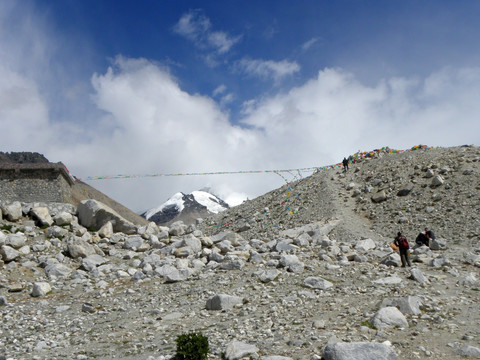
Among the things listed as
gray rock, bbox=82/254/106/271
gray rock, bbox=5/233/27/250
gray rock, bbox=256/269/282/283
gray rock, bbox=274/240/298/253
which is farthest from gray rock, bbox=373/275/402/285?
gray rock, bbox=5/233/27/250

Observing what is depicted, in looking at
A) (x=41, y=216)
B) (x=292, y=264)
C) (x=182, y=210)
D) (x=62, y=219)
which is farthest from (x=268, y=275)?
(x=182, y=210)

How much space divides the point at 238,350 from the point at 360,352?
2.15 m

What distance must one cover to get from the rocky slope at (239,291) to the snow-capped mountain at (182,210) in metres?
64.0

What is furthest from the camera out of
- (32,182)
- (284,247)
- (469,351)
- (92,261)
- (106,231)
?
(32,182)

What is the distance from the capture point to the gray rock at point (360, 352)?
6.02 metres

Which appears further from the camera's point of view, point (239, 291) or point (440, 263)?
point (440, 263)

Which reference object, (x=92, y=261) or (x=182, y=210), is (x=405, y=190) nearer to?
(x=92, y=261)

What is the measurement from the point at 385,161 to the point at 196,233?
20.9 metres

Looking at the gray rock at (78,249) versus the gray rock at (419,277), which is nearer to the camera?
the gray rock at (419,277)

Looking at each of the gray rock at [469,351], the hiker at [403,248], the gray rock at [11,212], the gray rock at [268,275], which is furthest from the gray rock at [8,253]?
the gray rock at [469,351]

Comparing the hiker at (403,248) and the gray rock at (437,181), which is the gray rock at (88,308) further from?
the gray rock at (437,181)

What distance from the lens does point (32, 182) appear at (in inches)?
991

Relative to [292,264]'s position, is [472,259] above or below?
below

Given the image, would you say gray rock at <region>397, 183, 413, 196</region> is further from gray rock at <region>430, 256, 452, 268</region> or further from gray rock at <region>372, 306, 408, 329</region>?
gray rock at <region>372, 306, 408, 329</region>
